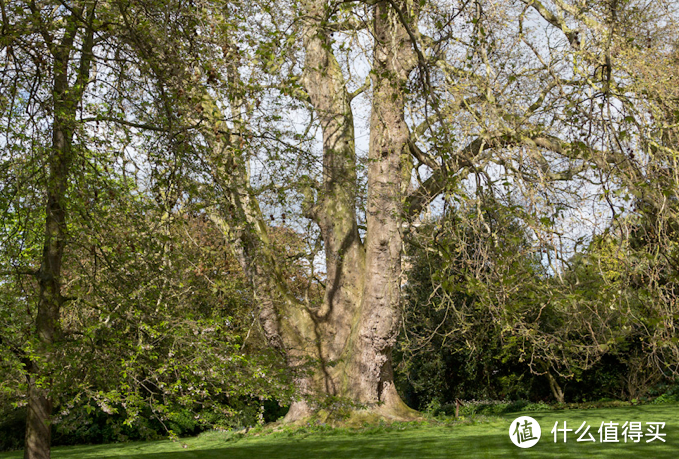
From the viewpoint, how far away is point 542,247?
4465 mm

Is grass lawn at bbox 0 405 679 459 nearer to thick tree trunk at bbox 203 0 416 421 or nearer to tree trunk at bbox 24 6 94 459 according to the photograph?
thick tree trunk at bbox 203 0 416 421

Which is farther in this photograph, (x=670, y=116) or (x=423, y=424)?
(x=423, y=424)

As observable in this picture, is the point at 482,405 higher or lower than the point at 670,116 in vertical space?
lower

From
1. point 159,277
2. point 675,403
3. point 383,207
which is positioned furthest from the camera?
point 675,403

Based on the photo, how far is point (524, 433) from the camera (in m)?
8.54

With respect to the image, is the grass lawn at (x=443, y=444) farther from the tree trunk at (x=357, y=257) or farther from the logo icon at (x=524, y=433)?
the tree trunk at (x=357, y=257)

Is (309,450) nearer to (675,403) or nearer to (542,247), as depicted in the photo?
(542,247)

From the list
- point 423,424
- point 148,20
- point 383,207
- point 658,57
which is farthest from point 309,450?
point 658,57

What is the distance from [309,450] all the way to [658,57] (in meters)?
7.32

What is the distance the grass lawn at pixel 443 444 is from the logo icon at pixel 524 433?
103mm

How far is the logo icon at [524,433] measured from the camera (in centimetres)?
796
